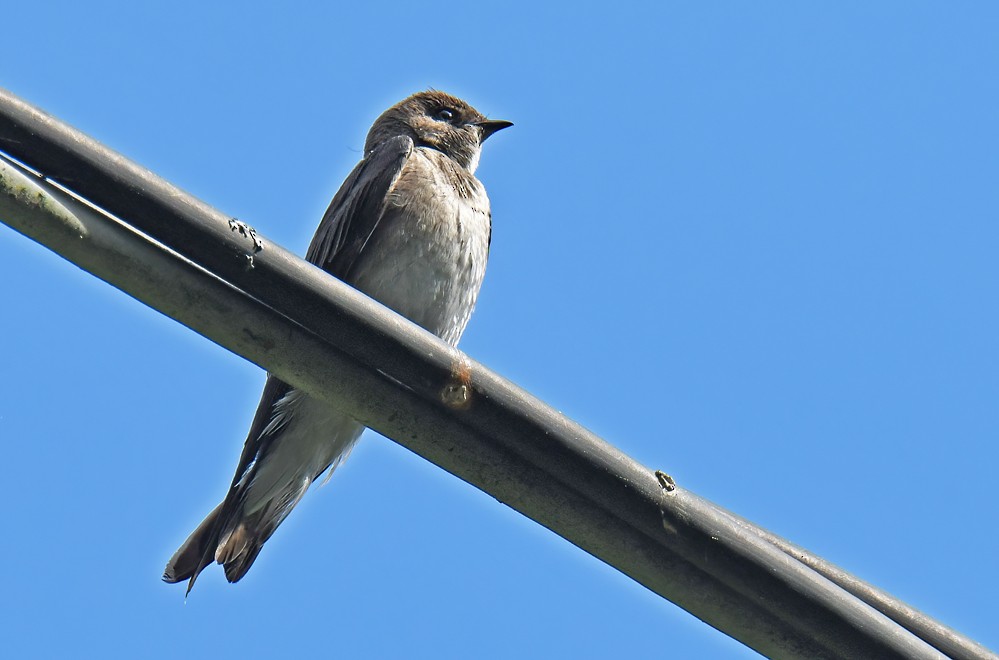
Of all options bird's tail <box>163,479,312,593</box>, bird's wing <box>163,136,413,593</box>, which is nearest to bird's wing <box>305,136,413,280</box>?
bird's wing <box>163,136,413,593</box>

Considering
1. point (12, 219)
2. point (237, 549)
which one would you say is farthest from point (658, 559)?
point (237, 549)

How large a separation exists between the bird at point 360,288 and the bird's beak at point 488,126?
4.19 ft

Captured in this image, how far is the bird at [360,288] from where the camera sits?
5406mm

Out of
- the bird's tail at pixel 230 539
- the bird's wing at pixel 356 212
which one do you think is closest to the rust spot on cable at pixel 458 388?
the bird's tail at pixel 230 539

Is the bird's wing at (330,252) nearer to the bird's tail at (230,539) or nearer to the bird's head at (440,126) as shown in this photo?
the bird's tail at (230,539)

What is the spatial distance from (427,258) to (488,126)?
2229 millimetres

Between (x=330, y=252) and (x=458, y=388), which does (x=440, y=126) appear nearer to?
(x=330, y=252)

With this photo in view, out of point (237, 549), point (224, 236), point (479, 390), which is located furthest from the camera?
point (237, 549)

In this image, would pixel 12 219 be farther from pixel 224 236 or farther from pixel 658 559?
pixel 658 559

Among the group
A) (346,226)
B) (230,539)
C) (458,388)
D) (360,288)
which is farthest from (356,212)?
(458,388)

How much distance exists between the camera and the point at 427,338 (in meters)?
2.87

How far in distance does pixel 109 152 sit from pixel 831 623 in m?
1.98

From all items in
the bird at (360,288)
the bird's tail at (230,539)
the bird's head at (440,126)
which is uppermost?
Answer: the bird's head at (440,126)

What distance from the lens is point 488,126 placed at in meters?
7.68
